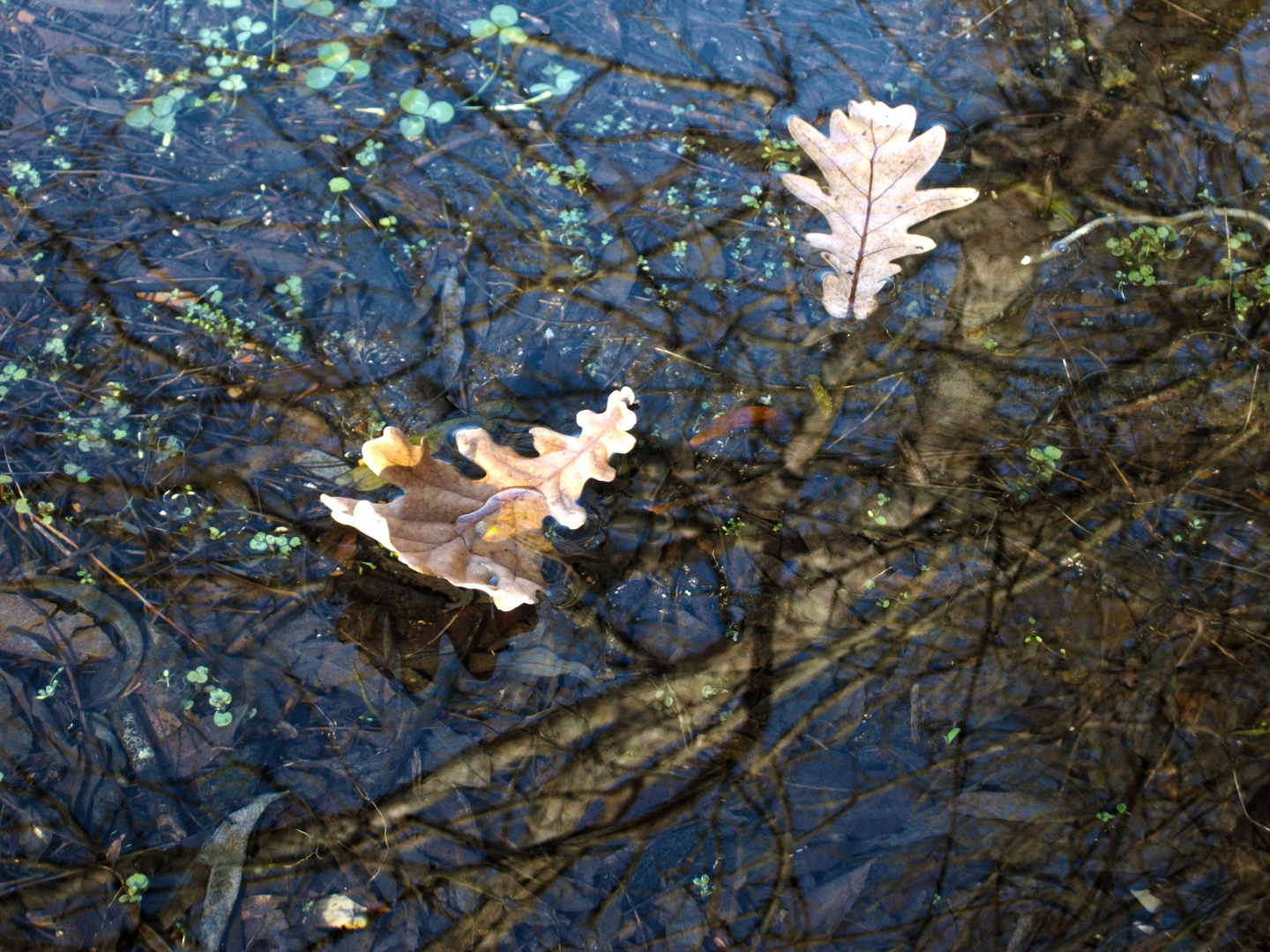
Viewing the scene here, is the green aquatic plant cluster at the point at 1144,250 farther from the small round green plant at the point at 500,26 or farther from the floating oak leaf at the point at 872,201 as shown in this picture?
the small round green plant at the point at 500,26

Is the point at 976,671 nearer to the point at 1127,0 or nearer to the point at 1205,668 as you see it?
the point at 1205,668

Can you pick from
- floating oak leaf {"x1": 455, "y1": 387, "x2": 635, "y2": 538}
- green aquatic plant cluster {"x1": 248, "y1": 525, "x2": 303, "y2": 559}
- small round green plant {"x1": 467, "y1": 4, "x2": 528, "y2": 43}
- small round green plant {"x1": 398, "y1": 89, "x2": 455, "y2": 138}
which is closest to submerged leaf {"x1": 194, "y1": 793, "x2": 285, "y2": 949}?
green aquatic plant cluster {"x1": 248, "y1": 525, "x2": 303, "y2": 559}

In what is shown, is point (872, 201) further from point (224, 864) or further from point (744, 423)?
point (224, 864)

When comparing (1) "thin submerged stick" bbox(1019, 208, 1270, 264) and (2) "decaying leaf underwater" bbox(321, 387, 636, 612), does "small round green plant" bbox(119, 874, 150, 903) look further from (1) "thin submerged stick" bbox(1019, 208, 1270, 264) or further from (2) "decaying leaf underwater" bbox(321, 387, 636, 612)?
(1) "thin submerged stick" bbox(1019, 208, 1270, 264)

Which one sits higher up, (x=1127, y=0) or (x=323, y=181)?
(x=1127, y=0)

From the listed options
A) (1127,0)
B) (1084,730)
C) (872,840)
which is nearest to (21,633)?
(872,840)

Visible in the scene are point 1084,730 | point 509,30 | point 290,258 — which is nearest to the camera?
point 1084,730
